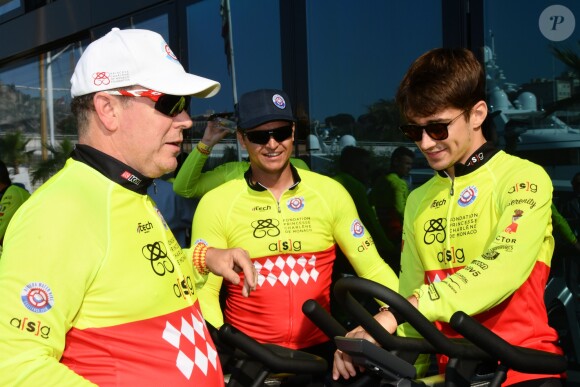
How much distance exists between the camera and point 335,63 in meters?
3.08

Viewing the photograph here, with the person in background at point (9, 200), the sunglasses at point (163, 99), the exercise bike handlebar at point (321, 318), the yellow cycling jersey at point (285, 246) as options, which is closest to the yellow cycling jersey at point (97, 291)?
the sunglasses at point (163, 99)

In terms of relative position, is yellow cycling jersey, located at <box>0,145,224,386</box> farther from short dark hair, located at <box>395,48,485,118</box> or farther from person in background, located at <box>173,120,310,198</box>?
person in background, located at <box>173,120,310,198</box>

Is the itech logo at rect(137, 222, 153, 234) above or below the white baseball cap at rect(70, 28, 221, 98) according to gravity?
below

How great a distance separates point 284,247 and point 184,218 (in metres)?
1.38

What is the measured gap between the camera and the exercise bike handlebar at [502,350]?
1552 mm

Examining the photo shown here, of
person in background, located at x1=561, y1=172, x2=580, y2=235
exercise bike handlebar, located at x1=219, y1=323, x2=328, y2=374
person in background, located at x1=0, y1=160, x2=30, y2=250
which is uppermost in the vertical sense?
person in background, located at x1=561, y1=172, x2=580, y2=235

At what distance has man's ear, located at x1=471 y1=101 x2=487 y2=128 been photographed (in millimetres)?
1998

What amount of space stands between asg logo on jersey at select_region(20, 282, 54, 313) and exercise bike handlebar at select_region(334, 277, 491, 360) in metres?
0.66

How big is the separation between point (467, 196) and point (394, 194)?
3.07 ft

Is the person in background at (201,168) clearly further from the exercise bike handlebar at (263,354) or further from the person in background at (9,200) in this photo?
the person in background at (9,200)

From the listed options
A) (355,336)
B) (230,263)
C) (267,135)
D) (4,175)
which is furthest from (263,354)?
(4,175)

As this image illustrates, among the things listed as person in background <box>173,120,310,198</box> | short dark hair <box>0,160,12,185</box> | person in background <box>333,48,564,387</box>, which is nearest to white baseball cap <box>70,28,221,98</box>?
person in background <box>333,48,564,387</box>

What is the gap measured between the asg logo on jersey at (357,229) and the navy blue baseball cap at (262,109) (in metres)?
0.51

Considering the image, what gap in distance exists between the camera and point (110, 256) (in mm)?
1485
